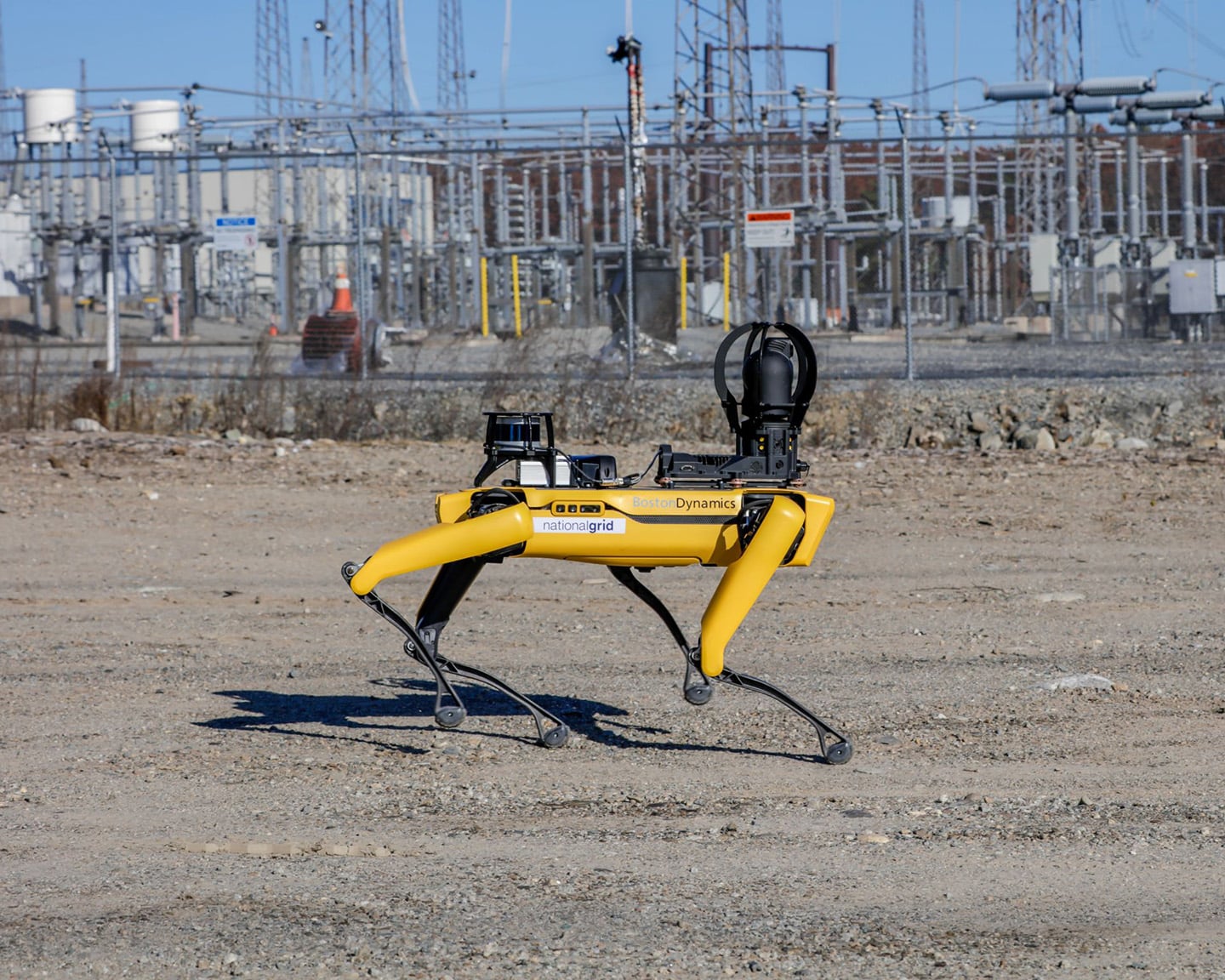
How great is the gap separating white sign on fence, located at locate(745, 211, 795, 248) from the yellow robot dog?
1117 centimetres

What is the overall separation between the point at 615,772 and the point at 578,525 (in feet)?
2.56

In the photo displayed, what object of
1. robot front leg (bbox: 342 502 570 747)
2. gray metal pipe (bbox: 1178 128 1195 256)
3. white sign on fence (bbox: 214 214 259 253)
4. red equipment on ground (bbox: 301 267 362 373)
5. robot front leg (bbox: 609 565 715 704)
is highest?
gray metal pipe (bbox: 1178 128 1195 256)

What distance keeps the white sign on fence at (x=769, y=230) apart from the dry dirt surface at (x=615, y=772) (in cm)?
682

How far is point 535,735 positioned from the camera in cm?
534

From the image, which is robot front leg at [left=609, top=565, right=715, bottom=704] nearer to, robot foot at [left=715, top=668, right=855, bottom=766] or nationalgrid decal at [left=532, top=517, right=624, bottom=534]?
robot foot at [left=715, top=668, right=855, bottom=766]

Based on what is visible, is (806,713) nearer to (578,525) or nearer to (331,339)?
(578,525)

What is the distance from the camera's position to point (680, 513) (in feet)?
15.4

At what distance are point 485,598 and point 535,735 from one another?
8.87ft

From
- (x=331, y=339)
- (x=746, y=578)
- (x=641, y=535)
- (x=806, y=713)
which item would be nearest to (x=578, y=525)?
(x=641, y=535)

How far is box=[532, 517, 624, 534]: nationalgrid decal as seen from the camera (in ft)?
15.3

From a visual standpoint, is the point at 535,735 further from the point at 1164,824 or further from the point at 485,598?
the point at 485,598

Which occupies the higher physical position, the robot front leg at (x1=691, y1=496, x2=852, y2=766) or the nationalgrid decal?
the nationalgrid decal

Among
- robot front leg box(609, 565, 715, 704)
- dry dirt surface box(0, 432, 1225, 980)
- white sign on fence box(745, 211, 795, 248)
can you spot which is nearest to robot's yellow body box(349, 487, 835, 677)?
robot front leg box(609, 565, 715, 704)

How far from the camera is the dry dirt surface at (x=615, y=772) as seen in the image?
11.3 feet
